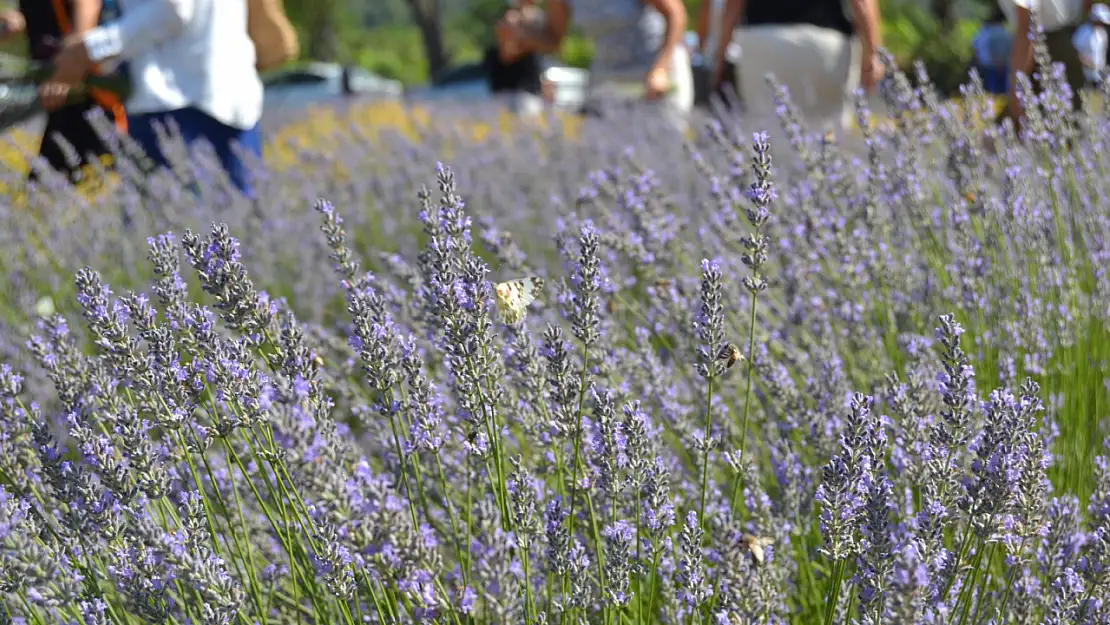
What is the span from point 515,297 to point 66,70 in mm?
2695

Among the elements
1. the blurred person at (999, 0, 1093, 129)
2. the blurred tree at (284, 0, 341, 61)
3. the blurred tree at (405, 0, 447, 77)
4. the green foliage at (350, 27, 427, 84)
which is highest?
Answer: the blurred person at (999, 0, 1093, 129)

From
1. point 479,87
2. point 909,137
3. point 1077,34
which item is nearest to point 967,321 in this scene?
point 909,137

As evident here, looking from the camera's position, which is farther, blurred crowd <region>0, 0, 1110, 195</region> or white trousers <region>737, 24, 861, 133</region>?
white trousers <region>737, 24, 861, 133</region>

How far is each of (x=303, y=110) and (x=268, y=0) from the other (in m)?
7.43

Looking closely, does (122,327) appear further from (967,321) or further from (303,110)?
(303,110)

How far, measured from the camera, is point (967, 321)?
2.30m

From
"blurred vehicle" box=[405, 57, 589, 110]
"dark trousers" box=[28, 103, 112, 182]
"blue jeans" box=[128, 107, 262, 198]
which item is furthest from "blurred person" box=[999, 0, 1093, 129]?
"blurred vehicle" box=[405, 57, 589, 110]

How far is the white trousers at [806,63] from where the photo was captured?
4805 millimetres

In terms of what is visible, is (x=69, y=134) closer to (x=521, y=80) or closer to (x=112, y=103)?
(x=112, y=103)

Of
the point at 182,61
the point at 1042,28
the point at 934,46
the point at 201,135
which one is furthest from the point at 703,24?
the point at 934,46

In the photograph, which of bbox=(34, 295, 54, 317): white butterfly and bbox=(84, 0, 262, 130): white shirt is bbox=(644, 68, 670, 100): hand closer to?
bbox=(84, 0, 262, 130): white shirt

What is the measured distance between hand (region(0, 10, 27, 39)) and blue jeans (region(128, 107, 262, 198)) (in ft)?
3.16

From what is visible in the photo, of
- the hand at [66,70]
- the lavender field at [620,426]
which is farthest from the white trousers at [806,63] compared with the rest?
the hand at [66,70]

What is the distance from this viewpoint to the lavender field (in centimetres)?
125
